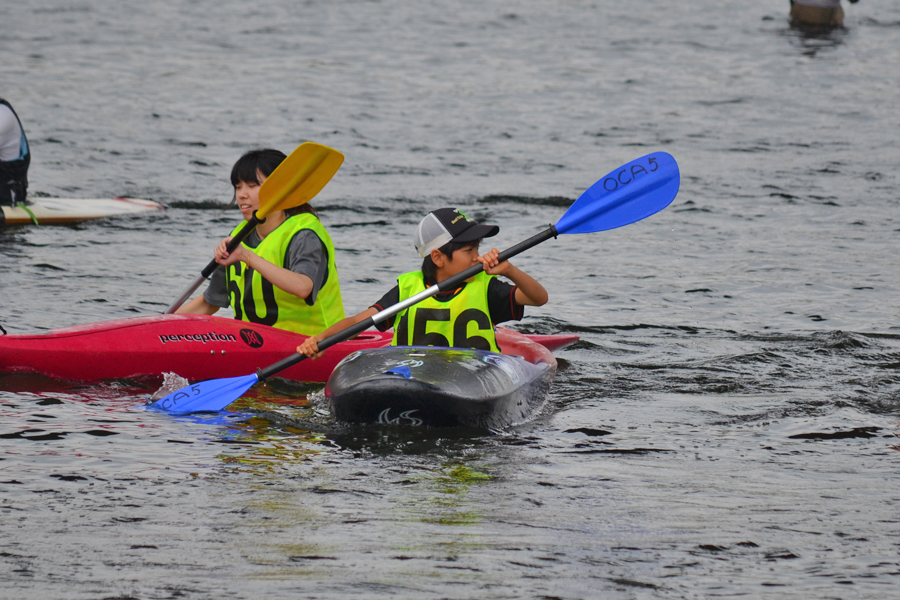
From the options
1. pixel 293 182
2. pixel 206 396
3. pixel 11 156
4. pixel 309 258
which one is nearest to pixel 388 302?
pixel 309 258

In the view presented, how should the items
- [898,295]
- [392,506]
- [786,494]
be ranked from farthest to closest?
[898,295] < [786,494] < [392,506]

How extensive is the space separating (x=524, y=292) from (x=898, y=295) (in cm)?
390

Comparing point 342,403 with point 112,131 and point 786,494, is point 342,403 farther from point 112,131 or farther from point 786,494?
point 112,131

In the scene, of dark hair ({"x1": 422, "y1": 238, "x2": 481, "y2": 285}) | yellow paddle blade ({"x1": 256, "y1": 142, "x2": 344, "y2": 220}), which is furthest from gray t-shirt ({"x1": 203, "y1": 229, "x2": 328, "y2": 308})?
dark hair ({"x1": 422, "y1": 238, "x2": 481, "y2": 285})

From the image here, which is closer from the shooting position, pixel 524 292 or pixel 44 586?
pixel 44 586

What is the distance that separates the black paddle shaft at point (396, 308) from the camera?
14.0 ft

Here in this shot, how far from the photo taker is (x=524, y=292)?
4.24 m

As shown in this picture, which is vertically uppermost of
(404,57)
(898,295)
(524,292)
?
(404,57)

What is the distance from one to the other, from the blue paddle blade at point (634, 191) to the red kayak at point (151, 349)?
4.69 feet

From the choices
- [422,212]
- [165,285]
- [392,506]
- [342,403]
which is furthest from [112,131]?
[392,506]

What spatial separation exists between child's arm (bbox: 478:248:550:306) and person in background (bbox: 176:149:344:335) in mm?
903

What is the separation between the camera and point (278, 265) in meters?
4.81

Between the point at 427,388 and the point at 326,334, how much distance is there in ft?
2.62

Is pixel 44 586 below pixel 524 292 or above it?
below
